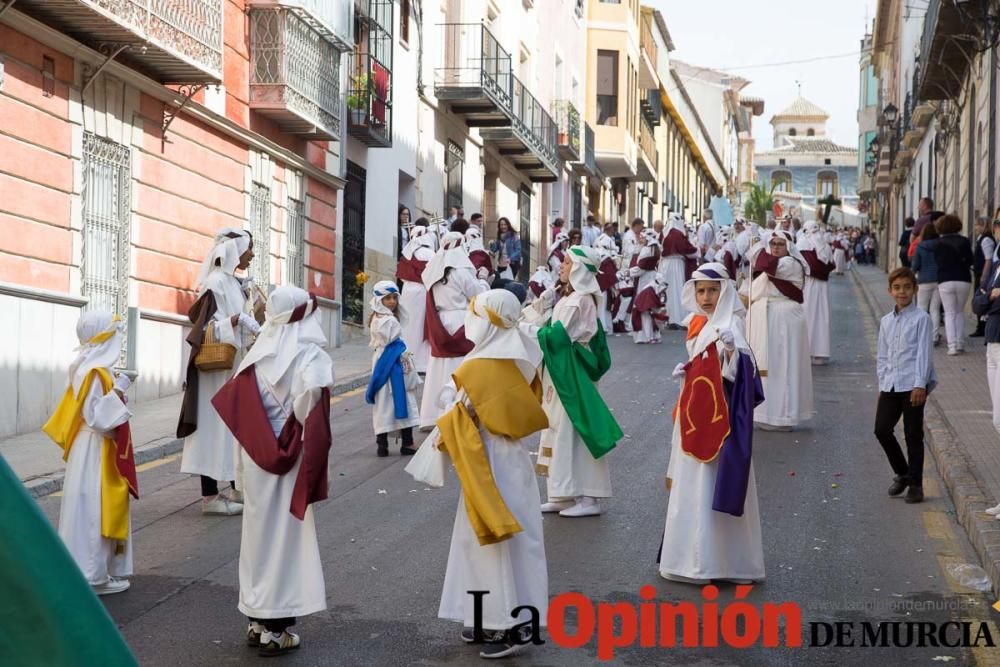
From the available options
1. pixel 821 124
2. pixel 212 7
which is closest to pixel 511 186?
pixel 212 7

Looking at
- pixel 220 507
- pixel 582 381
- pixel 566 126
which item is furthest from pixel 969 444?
pixel 566 126

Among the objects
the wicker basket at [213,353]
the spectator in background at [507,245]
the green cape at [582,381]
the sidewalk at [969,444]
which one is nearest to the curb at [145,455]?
the wicker basket at [213,353]

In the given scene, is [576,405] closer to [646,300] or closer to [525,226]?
[646,300]

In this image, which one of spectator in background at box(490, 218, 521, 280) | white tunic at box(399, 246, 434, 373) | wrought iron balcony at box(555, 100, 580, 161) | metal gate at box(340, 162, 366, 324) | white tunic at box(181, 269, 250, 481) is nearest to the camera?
white tunic at box(181, 269, 250, 481)

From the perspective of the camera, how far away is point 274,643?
6.09m

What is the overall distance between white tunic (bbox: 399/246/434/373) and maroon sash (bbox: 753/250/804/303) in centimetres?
413

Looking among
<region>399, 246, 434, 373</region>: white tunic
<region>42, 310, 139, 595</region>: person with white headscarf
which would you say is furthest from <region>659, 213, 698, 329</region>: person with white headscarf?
<region>42, 310, 139, 595</region>: person with white headscarf

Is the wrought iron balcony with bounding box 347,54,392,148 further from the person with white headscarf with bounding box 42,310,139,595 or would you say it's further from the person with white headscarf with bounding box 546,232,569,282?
the person with white headscarf with bounding box 42,310,139,595

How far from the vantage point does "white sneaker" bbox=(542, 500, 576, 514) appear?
9.49 meters

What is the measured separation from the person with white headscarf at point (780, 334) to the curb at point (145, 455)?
192 inches

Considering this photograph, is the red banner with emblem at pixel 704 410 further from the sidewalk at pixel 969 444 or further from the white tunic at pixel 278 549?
the white tunic at pixel 278 549

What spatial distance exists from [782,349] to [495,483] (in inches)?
307

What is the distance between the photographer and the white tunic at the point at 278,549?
609cm

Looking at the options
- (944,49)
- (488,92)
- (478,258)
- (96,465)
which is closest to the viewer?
(96,465)
